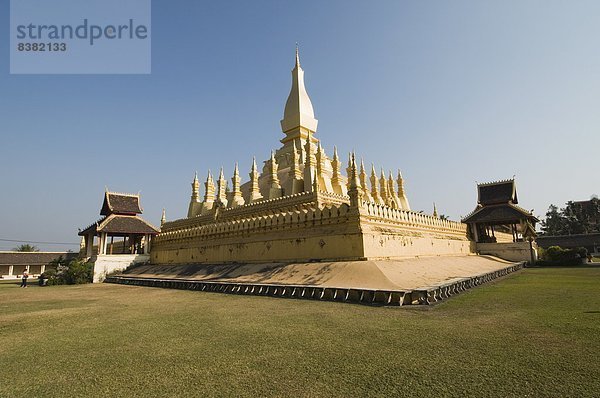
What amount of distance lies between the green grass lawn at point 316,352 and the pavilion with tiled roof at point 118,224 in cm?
1873

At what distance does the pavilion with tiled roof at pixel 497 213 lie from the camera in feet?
95.0

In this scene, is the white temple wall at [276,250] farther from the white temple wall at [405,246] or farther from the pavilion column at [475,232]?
the pavilion column at [475,232]

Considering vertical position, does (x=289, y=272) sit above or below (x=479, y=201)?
below

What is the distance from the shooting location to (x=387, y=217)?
1692cm

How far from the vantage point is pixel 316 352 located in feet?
17.7

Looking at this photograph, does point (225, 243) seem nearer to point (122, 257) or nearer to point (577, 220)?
point (122, 257)

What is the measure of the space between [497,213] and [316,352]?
30.5m

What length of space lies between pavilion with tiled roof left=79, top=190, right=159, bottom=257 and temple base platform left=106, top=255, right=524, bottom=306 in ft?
30.5

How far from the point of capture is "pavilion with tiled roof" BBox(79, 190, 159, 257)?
2689 cm

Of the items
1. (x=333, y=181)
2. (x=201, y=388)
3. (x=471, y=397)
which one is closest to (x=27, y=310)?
(x=201, y=388)

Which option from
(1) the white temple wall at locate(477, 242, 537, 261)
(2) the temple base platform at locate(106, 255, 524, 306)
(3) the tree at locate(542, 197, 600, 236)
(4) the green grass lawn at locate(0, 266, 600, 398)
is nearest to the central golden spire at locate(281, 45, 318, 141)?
(2) the temple base platform at locate(106, 255, 524, 306)

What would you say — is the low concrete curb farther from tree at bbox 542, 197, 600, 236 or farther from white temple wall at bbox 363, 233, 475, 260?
tree at bbox 542, 197, 600, 236

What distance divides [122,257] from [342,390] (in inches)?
1077

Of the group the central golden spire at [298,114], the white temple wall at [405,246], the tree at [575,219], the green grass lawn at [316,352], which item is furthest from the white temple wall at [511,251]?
the tree at [575,219]
